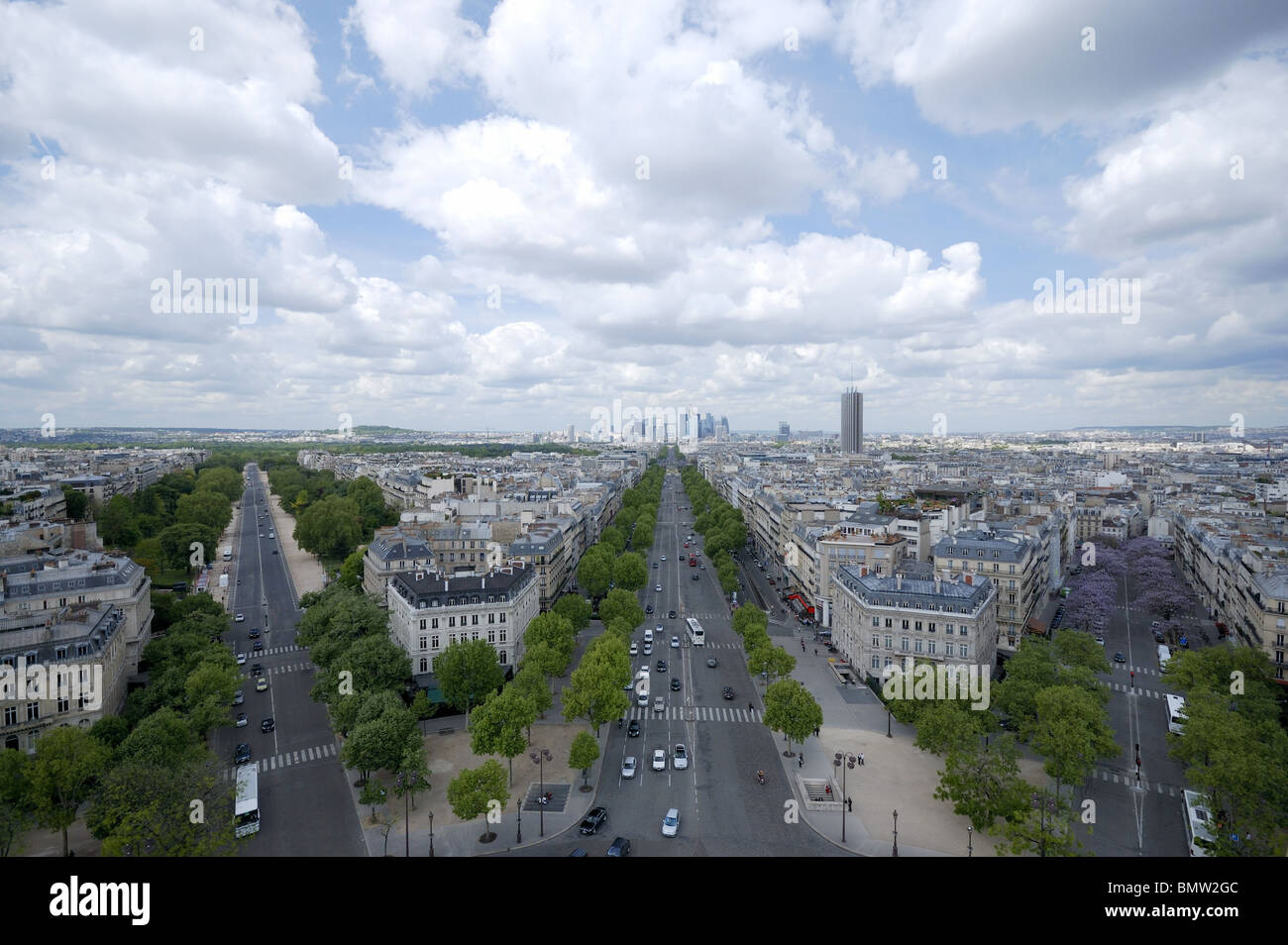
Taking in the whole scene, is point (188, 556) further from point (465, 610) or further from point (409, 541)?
point (465, 610)

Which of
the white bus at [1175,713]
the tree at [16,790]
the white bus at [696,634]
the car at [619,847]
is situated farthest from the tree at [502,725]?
the white bus at [1175,713]

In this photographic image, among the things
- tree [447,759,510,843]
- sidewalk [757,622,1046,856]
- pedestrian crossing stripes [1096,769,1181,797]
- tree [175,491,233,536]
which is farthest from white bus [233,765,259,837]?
tree [175,491,233,536]

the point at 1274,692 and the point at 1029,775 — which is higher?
the point at 1274,692

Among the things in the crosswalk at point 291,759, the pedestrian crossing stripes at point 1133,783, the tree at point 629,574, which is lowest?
the pedestrian crossing stripes at point 1133,783

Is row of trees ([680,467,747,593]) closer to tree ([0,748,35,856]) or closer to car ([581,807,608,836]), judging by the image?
car ([581,807,608,836])

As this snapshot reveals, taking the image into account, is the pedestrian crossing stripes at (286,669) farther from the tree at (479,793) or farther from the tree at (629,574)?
the tree at (629,574)
